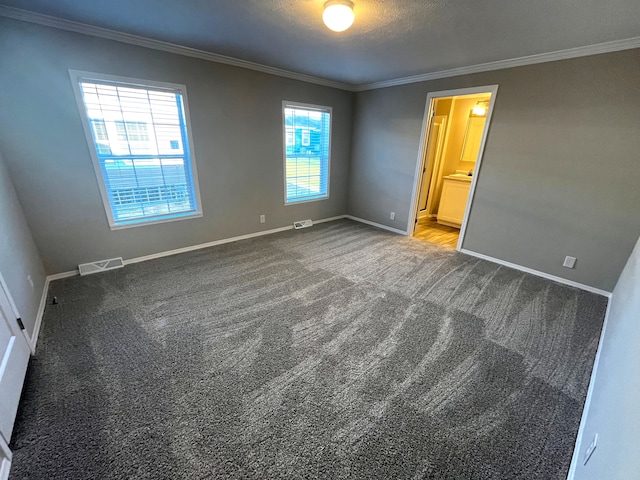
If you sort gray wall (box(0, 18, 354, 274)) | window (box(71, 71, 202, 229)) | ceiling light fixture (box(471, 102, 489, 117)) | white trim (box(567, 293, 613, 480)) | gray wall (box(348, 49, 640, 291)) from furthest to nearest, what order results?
ceiling light fixture (box(471, 102, 489, 117)) → window (box(71, 71, 202, 229)) → gray wall (box(348, 49, 640, 291)) → gray wall (box(0, 18, 354, 274)) → white trim (box(567, 293, 613, 480))

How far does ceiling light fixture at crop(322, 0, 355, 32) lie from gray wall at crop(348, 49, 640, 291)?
7.56 feet

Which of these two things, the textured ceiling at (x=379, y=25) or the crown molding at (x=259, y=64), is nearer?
the textured ceiling at (x=379, y=25)

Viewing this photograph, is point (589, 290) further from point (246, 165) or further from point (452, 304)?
point (246, 165)

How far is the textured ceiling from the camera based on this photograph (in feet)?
6.11

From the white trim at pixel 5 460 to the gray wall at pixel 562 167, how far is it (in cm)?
450

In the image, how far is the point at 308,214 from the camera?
485 centimetres

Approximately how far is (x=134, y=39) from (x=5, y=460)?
11.2ft

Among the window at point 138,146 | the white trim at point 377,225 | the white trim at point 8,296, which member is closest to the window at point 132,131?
the window at point 138,146

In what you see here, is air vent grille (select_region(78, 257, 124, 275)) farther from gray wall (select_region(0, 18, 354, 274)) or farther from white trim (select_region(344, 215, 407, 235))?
white trim (select_region(344, 215, 407, 235))

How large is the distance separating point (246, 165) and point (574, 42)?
378 cm

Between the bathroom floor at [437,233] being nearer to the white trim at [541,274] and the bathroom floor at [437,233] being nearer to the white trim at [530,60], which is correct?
the white trim at [541,274]

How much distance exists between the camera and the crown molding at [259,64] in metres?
2.23

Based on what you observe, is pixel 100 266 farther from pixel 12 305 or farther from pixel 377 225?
pixel 377 225

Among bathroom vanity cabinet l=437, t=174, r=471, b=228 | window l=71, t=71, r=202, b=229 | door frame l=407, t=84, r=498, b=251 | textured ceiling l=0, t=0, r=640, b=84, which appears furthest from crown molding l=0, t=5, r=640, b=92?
bathroom vanity cabinet l=437, t=174, r=471, b=228
